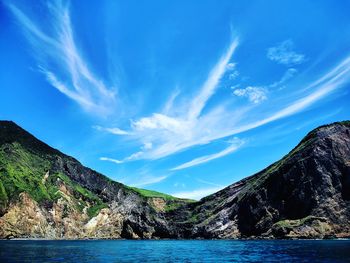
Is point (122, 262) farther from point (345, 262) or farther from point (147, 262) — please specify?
point (345, 262)

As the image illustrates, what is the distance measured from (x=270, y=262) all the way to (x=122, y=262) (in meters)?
24.7

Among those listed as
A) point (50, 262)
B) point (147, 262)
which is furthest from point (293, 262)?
point (50, 262)

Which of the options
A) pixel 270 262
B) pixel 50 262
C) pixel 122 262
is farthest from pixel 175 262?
pixel 50 262

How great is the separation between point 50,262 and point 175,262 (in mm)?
20672

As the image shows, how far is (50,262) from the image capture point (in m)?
61.7

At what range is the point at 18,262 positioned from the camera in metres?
59.3

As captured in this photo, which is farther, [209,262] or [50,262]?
[209,262]

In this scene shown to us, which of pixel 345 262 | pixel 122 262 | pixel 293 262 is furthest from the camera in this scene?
pixel 122 262

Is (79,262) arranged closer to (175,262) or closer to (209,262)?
(175,262)

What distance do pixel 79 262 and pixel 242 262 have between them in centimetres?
2687

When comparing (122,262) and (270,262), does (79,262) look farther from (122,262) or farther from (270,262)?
(270,262)

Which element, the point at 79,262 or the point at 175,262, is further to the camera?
the point at 175,262

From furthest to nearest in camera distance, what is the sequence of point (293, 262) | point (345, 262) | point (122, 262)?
1. point (122, 262)
2. point (293, 262)
3. point (345, 262)

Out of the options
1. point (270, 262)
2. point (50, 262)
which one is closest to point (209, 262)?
point (270, 262)
